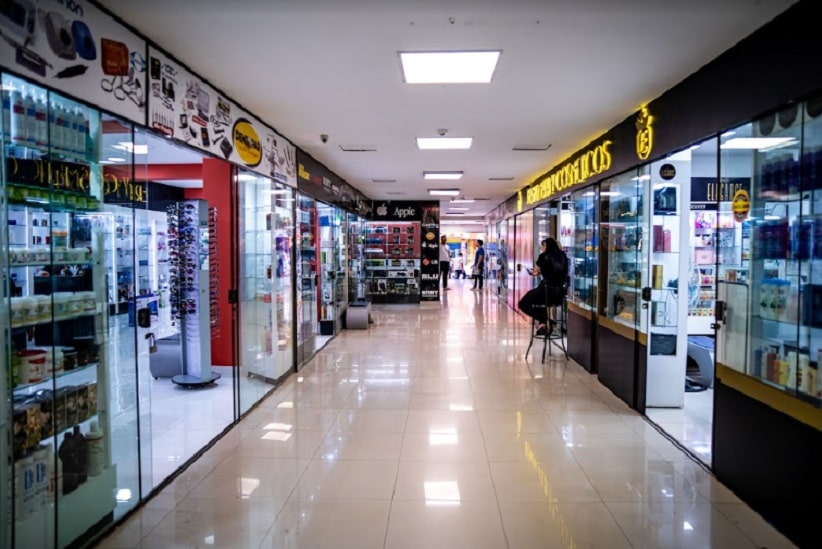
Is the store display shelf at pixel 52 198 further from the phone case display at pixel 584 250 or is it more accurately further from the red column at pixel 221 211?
the phone case display at pixel 584 250

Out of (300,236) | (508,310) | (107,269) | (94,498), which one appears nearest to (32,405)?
(94,498)

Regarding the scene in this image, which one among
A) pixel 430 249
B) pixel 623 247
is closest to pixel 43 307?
Result: pixel 623 247

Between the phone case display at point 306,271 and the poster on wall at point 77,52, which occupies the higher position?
the poster on wall at point 77,52

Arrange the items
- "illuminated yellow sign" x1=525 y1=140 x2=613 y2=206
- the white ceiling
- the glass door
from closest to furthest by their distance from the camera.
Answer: the white ceiling, the glass door, "illuminated yellow sign" x1=525 y1=140 x2=613 y2=206

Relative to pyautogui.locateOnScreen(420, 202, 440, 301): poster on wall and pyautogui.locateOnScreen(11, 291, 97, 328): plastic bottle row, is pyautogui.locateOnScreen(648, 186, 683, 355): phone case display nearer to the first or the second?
pyautogui.locateOnScreen(11, 291, 97, 328): plastic bottle row

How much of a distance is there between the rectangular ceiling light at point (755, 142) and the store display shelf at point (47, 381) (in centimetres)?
405

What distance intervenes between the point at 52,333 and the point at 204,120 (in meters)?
2.10

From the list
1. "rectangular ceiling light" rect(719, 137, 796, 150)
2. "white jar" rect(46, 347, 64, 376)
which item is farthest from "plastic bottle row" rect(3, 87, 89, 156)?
"rectangular ceiling light" rect(719, 137, 796, 150)

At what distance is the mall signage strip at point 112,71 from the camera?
89.4 inches

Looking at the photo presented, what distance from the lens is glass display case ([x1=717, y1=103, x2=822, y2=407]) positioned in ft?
8.88

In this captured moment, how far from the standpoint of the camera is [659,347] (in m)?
4.98

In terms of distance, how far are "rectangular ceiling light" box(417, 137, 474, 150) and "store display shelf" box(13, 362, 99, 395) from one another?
4476 millimetres

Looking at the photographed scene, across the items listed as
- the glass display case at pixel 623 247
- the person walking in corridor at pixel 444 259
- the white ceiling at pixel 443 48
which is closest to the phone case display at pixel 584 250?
the glass display case at pixel 623 247

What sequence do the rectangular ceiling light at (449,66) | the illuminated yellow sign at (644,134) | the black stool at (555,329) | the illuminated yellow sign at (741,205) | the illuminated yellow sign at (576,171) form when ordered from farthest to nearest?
the black stool at (555,329) < the illuminated yellow sign at (576,171) < the illuminated yellow sign at (644,134) < the rectangular ceiling light at (449,66) < the illuminated yellow sign at (741,205)
